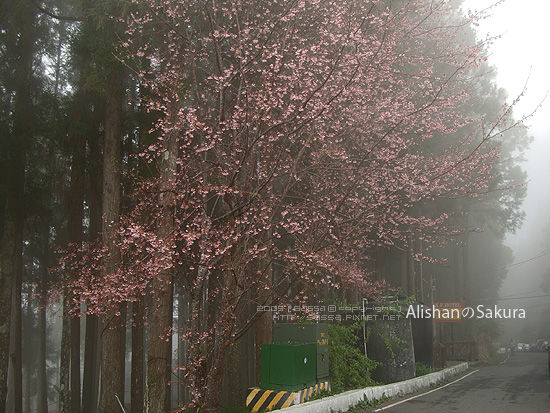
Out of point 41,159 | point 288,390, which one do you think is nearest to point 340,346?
point 288,390

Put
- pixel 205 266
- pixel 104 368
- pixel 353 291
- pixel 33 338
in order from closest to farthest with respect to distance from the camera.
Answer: pixel 205 266 < pixel 104 368 < pixel 353 291 < pixel 33 338

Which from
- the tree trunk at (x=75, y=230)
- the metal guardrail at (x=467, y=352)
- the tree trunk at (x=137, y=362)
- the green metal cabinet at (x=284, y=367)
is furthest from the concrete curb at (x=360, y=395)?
the metal guardrail at (x=467, y=352)

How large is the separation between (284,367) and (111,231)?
575 cm

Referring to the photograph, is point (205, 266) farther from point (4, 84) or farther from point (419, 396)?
point (4, 84)

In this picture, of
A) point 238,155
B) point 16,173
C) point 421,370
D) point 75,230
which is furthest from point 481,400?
point 16,173

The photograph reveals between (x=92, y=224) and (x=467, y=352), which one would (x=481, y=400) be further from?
(x=467, y=352)

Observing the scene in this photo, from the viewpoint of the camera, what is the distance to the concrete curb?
942 cm

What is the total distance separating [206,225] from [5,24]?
11.2 meters

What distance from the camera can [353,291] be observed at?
22781mm

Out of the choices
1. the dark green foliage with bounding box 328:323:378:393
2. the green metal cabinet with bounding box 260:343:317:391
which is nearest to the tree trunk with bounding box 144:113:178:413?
the green metal cabinet with bounding box 260:343:317:391

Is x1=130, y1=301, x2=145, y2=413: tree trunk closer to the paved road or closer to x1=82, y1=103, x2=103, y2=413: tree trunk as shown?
x1=82, y1=103, x2=103, y2=413: tree trunk

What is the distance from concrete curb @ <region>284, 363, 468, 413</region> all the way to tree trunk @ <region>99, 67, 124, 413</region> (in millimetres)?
5717

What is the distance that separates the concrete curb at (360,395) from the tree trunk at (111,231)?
572 centimetres

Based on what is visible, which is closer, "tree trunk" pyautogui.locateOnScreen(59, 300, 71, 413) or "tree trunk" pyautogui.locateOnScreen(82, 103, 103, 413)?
"tree trunk" pyautogui.locateOnScreen(82, 103, 103, 413)
